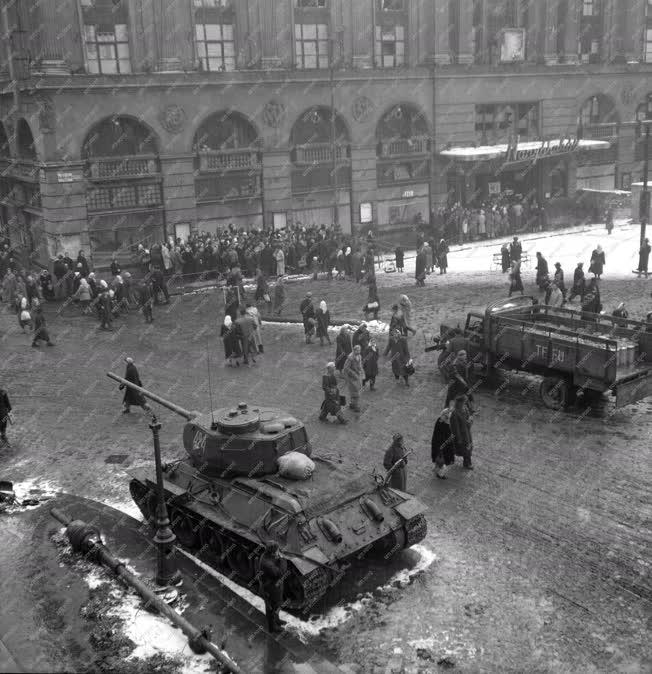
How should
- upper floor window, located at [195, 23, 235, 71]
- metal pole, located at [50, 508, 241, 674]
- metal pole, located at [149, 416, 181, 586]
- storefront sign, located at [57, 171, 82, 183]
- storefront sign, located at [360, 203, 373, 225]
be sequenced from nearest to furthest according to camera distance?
metal pole, located at [50, 508, 241, 674] → metal pole, located at [149, 416, 181, 586] → storefront sign, located at [57, 171, 82, 183] → upper floor window, located at [195, 23, 235, 71] → storefront sign, located at [360, 203, 373, 225]

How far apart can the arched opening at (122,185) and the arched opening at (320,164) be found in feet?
24.3

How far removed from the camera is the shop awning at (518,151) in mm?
42562

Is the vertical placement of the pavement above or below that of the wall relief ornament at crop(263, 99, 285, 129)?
below

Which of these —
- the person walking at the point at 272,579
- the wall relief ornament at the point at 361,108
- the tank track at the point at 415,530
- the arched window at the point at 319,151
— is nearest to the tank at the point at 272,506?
the tank track at the point at 415,530

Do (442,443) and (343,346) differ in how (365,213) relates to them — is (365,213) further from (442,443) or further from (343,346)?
(442,443)

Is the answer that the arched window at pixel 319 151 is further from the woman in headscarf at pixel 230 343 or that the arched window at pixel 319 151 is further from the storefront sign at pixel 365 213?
the woman in headscarf at pixel 230 343

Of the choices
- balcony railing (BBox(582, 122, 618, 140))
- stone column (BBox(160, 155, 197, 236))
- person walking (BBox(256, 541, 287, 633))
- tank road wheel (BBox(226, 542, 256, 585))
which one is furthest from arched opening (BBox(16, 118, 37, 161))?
balcony railing (BBox(582, 122, 618, 140))

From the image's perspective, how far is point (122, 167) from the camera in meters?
34.8

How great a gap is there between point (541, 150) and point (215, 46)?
18.3m

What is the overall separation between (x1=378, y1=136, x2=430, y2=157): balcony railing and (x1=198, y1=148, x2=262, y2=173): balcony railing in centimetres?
738

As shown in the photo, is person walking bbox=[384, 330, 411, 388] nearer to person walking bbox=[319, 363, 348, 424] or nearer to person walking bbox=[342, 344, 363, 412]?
person walking bbox=[342, 344, 363, 412]

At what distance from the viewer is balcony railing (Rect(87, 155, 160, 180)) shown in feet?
112

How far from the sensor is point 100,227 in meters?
34.7

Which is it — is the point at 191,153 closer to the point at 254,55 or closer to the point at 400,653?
the point at 254,55
